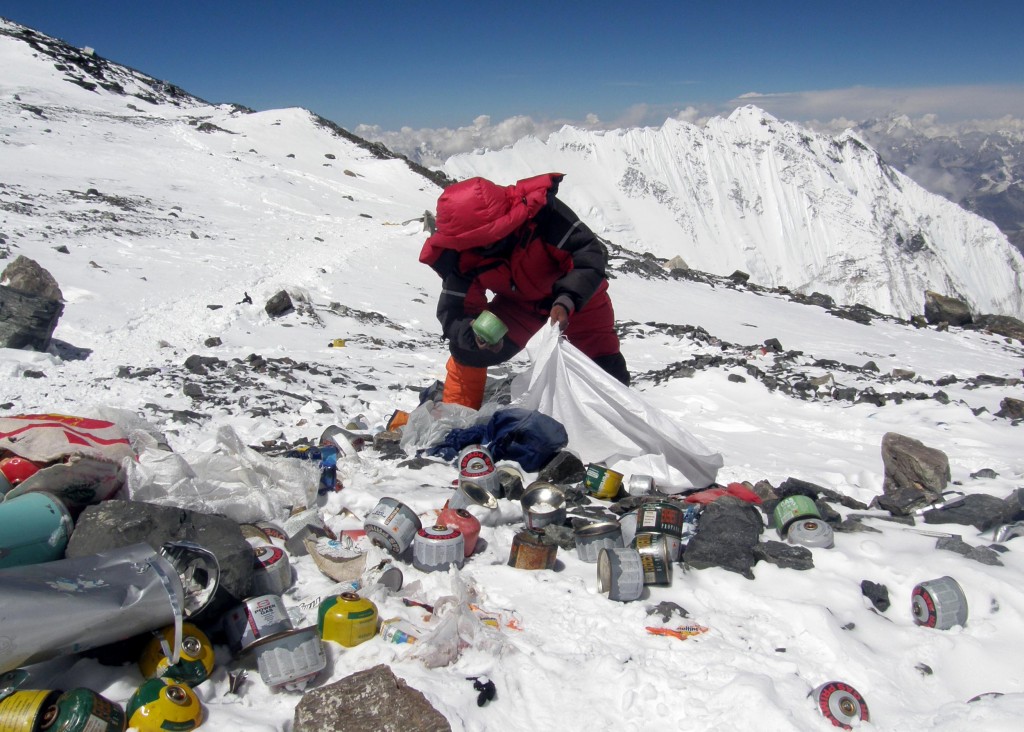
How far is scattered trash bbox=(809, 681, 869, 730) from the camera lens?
2.25 meters

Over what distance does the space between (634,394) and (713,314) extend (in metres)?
11.4

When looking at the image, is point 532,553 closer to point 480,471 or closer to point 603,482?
point 480,471

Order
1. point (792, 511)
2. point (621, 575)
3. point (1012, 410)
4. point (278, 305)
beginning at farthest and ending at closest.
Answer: point (278, 305) < point (1012, 410) < point (792, 511) < point (621, 575)

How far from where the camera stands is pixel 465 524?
3.29m

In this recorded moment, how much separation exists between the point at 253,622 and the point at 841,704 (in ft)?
6.63

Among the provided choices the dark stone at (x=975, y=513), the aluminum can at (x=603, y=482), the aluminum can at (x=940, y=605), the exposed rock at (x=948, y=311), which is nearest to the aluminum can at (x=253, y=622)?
the aluminum can at (x=603, y=482)

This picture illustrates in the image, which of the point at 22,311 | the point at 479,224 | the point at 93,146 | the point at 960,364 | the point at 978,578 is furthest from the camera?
the point at 93,146

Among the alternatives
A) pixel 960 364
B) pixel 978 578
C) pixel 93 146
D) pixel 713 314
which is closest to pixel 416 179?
pixel 93 146

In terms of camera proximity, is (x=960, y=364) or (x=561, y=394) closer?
(x=561, y=394)

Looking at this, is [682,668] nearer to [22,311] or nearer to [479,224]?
[479,224]

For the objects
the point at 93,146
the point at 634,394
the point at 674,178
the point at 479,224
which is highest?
the point at 674,178

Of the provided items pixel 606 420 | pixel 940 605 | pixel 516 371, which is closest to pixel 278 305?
pixel 516 371

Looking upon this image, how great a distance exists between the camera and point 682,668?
2508 mm

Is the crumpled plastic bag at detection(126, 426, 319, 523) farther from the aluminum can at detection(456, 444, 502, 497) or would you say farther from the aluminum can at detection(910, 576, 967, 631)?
the aluminum can at detection(910, 576, 967, 631)
